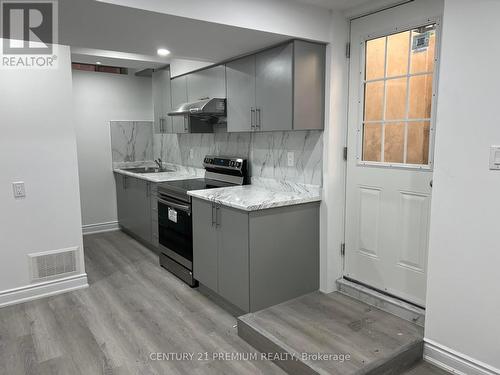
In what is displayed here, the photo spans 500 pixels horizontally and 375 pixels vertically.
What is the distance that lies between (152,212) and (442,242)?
3.19 metres

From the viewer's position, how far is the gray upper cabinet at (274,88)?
2.81 m

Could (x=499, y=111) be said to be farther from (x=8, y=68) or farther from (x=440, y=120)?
(x=8, y=68)

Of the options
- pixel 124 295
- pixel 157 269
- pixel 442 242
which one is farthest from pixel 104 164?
pixel 442 242

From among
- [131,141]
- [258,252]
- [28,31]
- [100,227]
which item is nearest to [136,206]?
[100,227]

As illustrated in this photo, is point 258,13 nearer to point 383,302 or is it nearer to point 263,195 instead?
point 263,195

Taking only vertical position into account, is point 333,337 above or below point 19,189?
below

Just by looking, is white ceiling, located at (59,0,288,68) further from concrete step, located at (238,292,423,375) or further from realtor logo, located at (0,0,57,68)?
concrete step, located at (238,292,423,375)

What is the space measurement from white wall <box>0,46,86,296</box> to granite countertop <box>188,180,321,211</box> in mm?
1220

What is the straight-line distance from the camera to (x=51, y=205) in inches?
132

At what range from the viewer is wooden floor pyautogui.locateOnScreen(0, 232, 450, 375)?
2370 millimetres

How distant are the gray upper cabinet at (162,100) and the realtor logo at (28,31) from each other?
161 cm

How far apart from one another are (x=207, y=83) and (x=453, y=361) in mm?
3123

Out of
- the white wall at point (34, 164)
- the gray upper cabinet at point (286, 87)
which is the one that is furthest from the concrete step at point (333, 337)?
the white wall at point (34, 164)

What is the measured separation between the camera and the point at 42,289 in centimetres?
340
